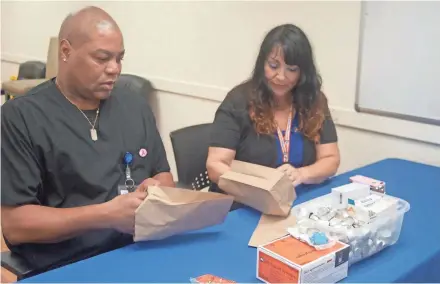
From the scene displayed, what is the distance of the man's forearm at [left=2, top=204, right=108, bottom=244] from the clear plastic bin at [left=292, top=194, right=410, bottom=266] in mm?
542

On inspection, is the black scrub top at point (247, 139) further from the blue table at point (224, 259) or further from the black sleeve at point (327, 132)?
the blue table at point (224, 259)

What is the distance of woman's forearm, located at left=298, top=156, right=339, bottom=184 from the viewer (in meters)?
1.82

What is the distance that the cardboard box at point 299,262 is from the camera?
108 cm

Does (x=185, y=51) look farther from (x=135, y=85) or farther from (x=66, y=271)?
(x=66, y=271)

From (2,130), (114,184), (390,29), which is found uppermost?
(390,29)

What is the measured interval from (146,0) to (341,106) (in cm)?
160

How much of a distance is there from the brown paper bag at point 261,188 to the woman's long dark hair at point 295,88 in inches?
15.5

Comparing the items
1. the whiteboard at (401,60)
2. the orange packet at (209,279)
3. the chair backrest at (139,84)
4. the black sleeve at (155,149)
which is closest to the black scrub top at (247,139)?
the black sleeve at (155,149)

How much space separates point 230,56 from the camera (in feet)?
9.67

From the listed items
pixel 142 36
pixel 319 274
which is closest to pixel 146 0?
pixel 142 36

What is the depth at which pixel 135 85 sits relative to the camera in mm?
3346

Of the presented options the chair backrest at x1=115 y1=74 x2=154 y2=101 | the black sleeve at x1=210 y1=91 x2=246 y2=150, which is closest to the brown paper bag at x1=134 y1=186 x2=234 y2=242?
the black sleeve at x1=210 y1=91 x2=246 y2=150

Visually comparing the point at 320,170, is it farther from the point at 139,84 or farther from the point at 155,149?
the point at 139,84

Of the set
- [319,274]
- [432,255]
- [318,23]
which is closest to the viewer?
[319,274]
